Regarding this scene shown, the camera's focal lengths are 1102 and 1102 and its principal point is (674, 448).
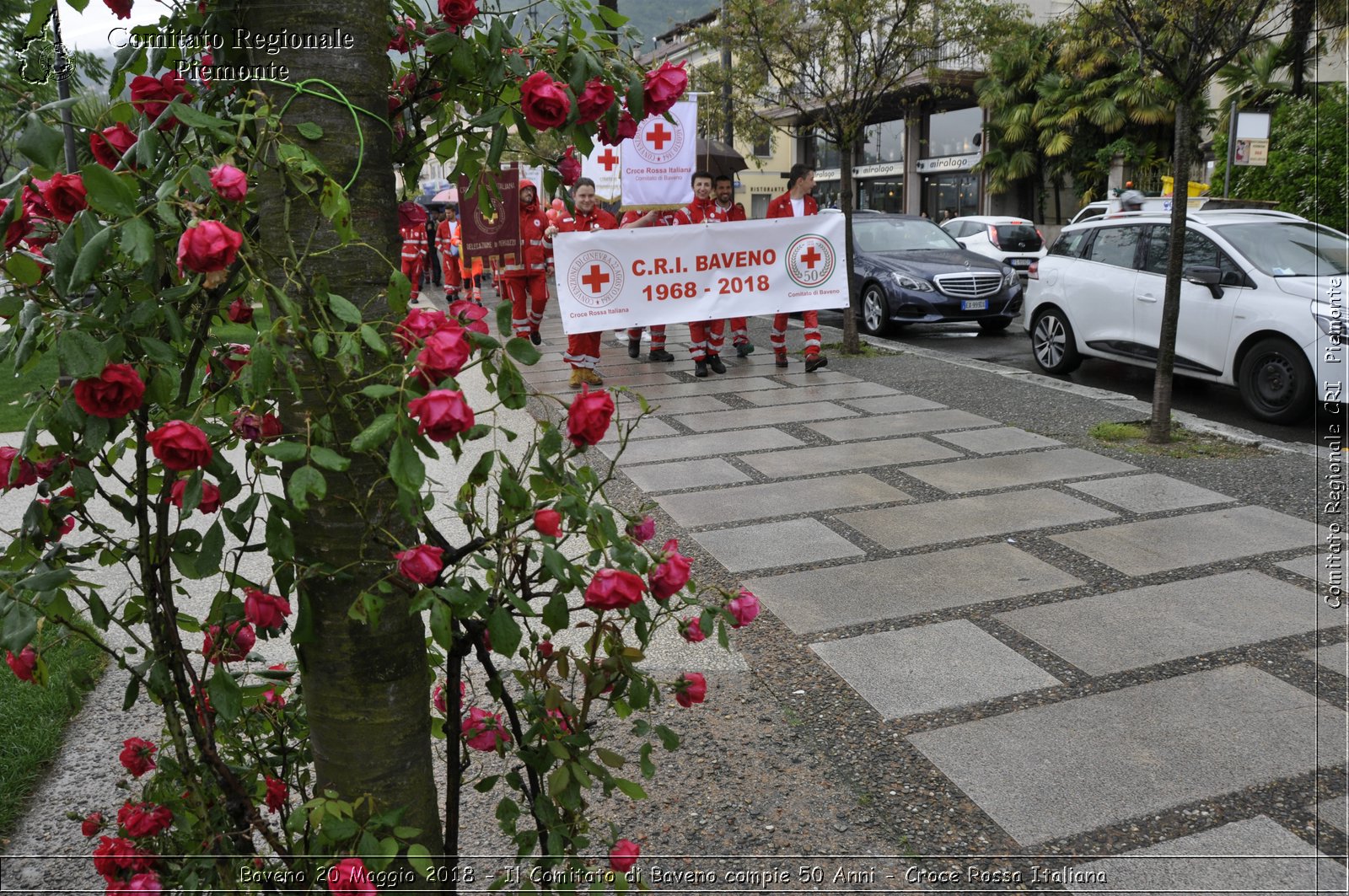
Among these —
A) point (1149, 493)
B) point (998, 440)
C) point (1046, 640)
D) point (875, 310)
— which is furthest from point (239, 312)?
point (875, 310)

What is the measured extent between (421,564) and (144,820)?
818 millimetres

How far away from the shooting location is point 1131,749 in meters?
3.53

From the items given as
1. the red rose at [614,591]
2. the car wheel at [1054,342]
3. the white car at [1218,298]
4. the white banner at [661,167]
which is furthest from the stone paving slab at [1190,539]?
the white banner at [661,167]

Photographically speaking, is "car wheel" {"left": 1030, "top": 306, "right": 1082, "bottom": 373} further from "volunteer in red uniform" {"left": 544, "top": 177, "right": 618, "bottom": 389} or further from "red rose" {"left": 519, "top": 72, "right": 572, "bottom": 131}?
"red rose" {"left": 519, "top": 72, "right": 572, "bottom": 131}

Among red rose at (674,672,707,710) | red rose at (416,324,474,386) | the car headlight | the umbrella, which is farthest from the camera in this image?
the umbrella

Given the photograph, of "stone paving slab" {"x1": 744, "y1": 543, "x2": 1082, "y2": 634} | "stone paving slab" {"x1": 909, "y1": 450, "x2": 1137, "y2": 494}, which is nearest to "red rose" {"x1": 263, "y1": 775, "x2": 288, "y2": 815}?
"stone paving slab" {"x1": 744, "y1": 543, "x2": 1082, "y2": 634}

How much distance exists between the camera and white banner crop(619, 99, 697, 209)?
1225 centimetres

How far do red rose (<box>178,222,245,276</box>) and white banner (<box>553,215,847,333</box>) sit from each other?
30.5 feet

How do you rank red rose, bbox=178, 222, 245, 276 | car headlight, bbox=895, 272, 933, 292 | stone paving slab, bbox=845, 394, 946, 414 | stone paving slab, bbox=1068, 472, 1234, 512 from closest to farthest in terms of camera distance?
red rose, bbox=178, 222, 245, 276
stone paving slab, bbox=1068, 472, 1234, 512
stone paving slab, bbox=845, 394, 946, 414
car headlight, bbox=895, 272, 933, 292

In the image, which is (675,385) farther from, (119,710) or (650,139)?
(119,710)

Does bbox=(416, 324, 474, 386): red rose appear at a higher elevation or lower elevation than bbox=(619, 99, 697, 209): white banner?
lower

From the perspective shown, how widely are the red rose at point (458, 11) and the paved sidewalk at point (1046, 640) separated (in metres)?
2.36

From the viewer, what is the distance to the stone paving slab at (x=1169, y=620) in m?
4.29

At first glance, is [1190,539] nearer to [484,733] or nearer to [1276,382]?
[1276,382]
